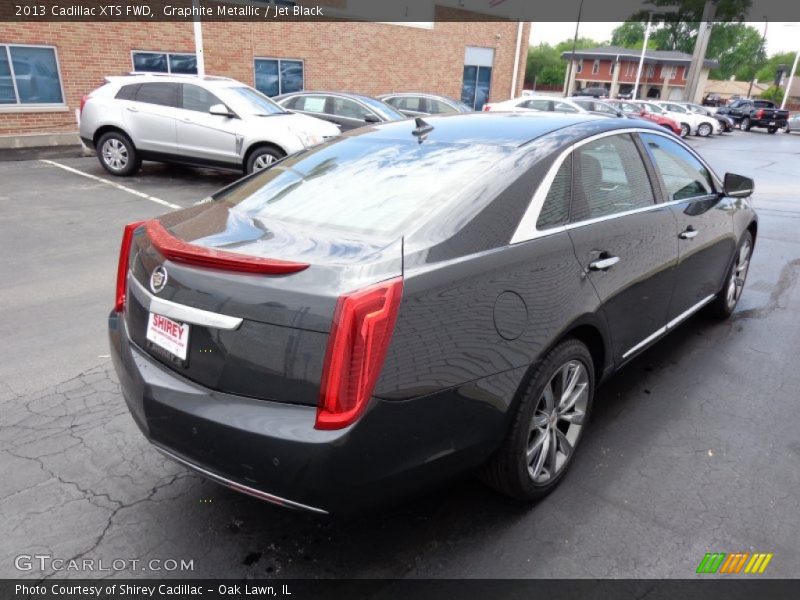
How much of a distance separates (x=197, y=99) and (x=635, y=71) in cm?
7540

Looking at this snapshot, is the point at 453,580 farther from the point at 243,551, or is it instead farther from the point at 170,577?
the point at 170,577

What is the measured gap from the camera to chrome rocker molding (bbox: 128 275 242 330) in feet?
6.70

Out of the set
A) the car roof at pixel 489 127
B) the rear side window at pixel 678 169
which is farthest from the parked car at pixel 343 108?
the car roof at pixel 489 127

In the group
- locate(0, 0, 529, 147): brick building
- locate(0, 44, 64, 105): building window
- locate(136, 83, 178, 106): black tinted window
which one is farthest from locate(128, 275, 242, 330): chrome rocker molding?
locate(0, 44, 64, 105): building window

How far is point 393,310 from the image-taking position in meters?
1.97

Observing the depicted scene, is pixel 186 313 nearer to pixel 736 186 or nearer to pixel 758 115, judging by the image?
pixel 736 186

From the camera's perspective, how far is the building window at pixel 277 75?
57.7 feet

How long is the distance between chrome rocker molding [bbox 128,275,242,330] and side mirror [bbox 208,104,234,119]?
7.98 metres

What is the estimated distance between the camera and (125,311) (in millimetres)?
2588

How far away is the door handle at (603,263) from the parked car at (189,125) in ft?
24.3

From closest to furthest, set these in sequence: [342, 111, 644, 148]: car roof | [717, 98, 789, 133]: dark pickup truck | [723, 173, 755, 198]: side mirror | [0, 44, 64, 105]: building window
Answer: [342, 111, 644, 148]: car roof
[723, 173, 755, 198]: side mirror
[0, 44, 64, 105]: building window
[717, 98, 789, 133]: dark pickup truck

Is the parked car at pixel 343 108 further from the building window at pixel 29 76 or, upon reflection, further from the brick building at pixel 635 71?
the brick building at pixel 635 71

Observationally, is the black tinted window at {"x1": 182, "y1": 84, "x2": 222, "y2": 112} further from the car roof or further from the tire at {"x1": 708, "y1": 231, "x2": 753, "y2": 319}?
the tire at {"x1": 708, "y1": 231, "x2": 753, "y2": 319}

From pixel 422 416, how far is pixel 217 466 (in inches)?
30.0
